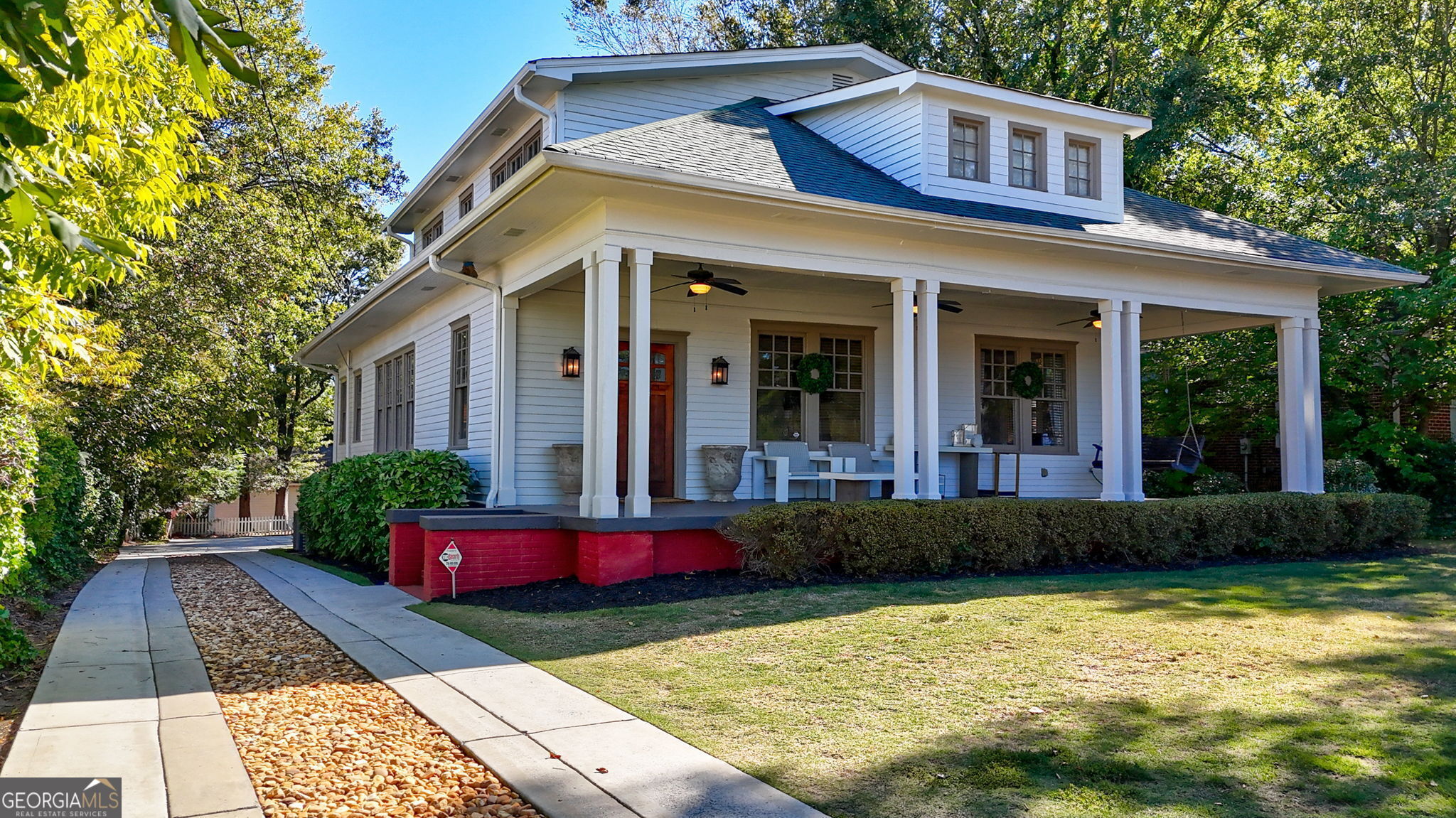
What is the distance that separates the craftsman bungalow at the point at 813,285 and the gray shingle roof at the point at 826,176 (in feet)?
0.23

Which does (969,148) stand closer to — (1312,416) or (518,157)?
(1312,416)

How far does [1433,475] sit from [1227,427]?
344cm

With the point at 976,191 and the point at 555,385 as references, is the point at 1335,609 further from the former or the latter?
the point at 555,385

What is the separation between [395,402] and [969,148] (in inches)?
400

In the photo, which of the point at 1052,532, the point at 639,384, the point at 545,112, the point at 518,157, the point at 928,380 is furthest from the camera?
the point at 518,157

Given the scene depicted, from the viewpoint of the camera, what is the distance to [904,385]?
10453 mm

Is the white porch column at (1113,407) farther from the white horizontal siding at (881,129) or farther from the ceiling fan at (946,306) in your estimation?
the white horizontal siding at (881,129)

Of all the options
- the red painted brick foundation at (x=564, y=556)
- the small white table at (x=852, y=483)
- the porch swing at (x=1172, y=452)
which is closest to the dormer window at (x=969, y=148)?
the small white table at (x=852, y=483)

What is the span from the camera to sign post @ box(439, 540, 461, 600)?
8.69 metres

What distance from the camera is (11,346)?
3309mm

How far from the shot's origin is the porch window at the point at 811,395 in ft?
41.4

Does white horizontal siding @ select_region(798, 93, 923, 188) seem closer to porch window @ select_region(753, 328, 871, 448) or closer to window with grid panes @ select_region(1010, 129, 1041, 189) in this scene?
window with grid panes @ select_region(1010, 129, 1041, 189)

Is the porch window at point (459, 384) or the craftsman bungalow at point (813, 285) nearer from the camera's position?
the craftsman bungalow at point (813, 285)

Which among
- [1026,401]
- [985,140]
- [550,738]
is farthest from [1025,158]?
[550,738]
